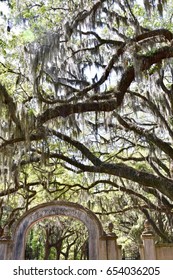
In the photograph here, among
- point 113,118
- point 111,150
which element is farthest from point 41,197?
point 113,118

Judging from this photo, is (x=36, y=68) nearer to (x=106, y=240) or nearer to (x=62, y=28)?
(x=62, y=28)

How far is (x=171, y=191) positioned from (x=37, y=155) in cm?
384

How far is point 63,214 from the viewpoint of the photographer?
8695 millimetres

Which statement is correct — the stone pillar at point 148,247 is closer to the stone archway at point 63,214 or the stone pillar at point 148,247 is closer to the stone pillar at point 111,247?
the stone pillar at point 111,247

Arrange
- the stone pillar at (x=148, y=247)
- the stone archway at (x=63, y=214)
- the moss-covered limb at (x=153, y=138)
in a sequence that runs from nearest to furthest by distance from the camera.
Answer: the moss-covered limb at (x=153, y=138)
the stone pillar at (x=148, y=247)
the stone archway at (x=63, y=214)

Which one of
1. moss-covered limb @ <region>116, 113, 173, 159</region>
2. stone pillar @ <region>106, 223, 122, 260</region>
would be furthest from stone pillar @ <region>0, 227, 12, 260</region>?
moss-covered limb @ <region>116, 113, 173, 159</region>

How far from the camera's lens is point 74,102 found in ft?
22.4

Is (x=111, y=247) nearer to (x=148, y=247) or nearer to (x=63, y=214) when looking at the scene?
(x=148, y=247)

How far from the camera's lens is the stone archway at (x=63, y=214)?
8.39 m

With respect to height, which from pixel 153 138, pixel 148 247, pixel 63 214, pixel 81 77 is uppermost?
pixel 81 77

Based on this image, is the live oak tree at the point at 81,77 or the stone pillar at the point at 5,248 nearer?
the live oak tree at the point at 81,77

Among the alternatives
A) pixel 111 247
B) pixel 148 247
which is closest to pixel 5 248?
pixel 111 247

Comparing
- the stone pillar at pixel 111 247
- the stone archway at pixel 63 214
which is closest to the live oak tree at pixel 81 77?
the stone archway at pixel 63 214

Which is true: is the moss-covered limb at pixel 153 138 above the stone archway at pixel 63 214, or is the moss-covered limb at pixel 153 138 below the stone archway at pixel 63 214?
above
